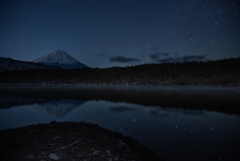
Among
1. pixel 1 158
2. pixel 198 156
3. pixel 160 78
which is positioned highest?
pixel 160 78

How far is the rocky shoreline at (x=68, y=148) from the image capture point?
20.6ft

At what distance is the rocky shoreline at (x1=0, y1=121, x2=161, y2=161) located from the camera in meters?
6.27

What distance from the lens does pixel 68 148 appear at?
22.5ft

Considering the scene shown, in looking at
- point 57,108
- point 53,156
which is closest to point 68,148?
point 53,156

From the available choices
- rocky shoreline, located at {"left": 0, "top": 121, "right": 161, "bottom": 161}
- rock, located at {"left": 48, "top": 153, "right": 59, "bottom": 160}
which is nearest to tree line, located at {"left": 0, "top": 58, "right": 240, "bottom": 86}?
rocky shoreline, located at {"left": 0, "top": 121, "right": 161, "bottom": 161}

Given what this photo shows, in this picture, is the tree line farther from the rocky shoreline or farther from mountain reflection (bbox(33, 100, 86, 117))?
the rocky shoreline

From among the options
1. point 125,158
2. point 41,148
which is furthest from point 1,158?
point 125,158

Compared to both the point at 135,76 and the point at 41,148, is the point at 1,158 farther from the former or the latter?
the point at 135,76

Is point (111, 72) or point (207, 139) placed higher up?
point (111, 72)

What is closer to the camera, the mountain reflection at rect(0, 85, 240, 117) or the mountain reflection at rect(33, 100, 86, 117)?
the mountain reflection at rect(33, 100, 86, 117)

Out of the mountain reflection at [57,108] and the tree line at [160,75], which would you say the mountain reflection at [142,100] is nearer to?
the mountain reflection at [57,108]

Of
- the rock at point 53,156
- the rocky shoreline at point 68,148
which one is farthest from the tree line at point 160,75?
the rock at point 53,156

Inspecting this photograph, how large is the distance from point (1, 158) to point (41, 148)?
4.39 ft

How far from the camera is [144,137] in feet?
32.8
